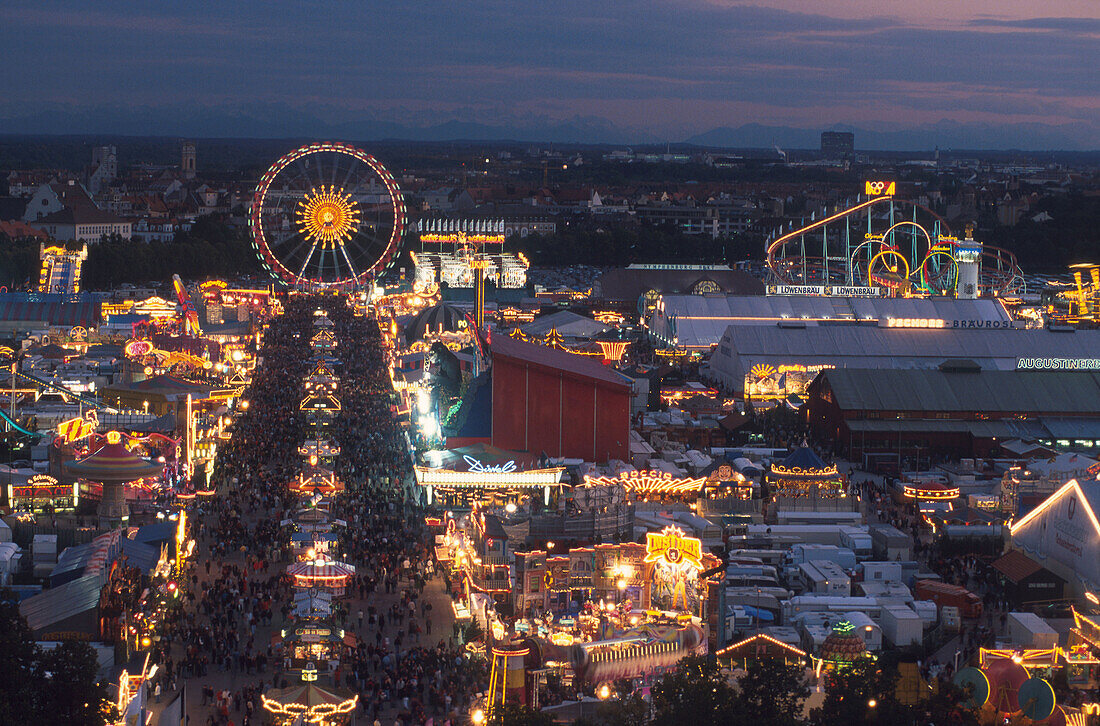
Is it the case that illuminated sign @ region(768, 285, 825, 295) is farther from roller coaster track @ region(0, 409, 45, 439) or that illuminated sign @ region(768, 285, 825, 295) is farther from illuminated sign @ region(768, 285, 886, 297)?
roller coaster track @ region(0, 409, 45, 439)

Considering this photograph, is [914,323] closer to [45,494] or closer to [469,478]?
[469,478]

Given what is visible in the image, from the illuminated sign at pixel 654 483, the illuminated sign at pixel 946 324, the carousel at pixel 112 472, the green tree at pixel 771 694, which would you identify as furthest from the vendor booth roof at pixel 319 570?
the illuminated sign at pixel 946 324

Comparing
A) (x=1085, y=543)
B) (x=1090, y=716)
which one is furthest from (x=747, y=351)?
(x=1090, y=716)

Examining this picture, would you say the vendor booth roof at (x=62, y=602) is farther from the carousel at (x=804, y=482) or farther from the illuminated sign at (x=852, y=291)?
the illuminated sign at (x=852, y=291)

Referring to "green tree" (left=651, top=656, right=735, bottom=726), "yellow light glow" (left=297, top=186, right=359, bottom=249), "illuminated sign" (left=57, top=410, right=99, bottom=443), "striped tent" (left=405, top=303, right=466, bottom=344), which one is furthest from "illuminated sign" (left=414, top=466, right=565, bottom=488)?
"yellow light glow" (left=297, top=186, right=359, bottom=249)

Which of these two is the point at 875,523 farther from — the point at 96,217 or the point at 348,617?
the point at 96,217

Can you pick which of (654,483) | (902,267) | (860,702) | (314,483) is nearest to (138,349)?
(314,483)

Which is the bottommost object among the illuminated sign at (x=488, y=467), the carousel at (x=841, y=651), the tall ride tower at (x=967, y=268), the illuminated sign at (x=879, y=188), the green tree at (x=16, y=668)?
the carousel at (x=841, y=651)
